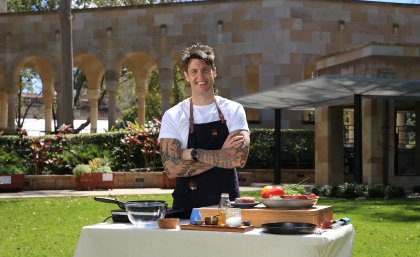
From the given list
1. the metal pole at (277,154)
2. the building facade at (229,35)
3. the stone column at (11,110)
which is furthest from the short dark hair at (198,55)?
the stone column at (11,110)

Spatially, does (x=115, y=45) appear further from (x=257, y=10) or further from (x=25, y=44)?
(x=257, y=10)

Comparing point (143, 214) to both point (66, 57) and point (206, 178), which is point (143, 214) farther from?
point (66, 57)

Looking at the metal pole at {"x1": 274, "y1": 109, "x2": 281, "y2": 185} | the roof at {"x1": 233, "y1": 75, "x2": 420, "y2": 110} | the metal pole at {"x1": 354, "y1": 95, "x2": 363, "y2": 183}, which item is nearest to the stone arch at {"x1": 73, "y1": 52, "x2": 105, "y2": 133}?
the metal pole at {"x1": 274, "y1": 109, "x2": 281, "y2": 185}

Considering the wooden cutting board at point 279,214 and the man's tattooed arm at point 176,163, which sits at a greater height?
the man's tattooed arm at point 176,163

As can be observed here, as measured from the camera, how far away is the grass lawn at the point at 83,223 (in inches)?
347

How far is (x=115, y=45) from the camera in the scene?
30.4 meters

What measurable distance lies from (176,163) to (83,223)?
7.23 meters

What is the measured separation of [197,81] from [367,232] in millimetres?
6306

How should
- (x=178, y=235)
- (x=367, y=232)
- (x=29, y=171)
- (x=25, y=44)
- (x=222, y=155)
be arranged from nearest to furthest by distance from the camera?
(x=178, y=235) < (x=222, y=155) < (x=367, y=232) < (x=29, y=171) < (x=25, y=44)

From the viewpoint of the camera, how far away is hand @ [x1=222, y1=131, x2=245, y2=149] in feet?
14.9

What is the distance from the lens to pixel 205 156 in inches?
177

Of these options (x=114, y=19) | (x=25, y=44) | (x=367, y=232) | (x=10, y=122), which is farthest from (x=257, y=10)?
(x=367, y=232)

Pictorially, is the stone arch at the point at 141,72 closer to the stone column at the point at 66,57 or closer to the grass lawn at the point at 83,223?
the stone column at the point at 66,57

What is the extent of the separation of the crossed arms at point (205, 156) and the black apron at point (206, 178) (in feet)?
0.20
